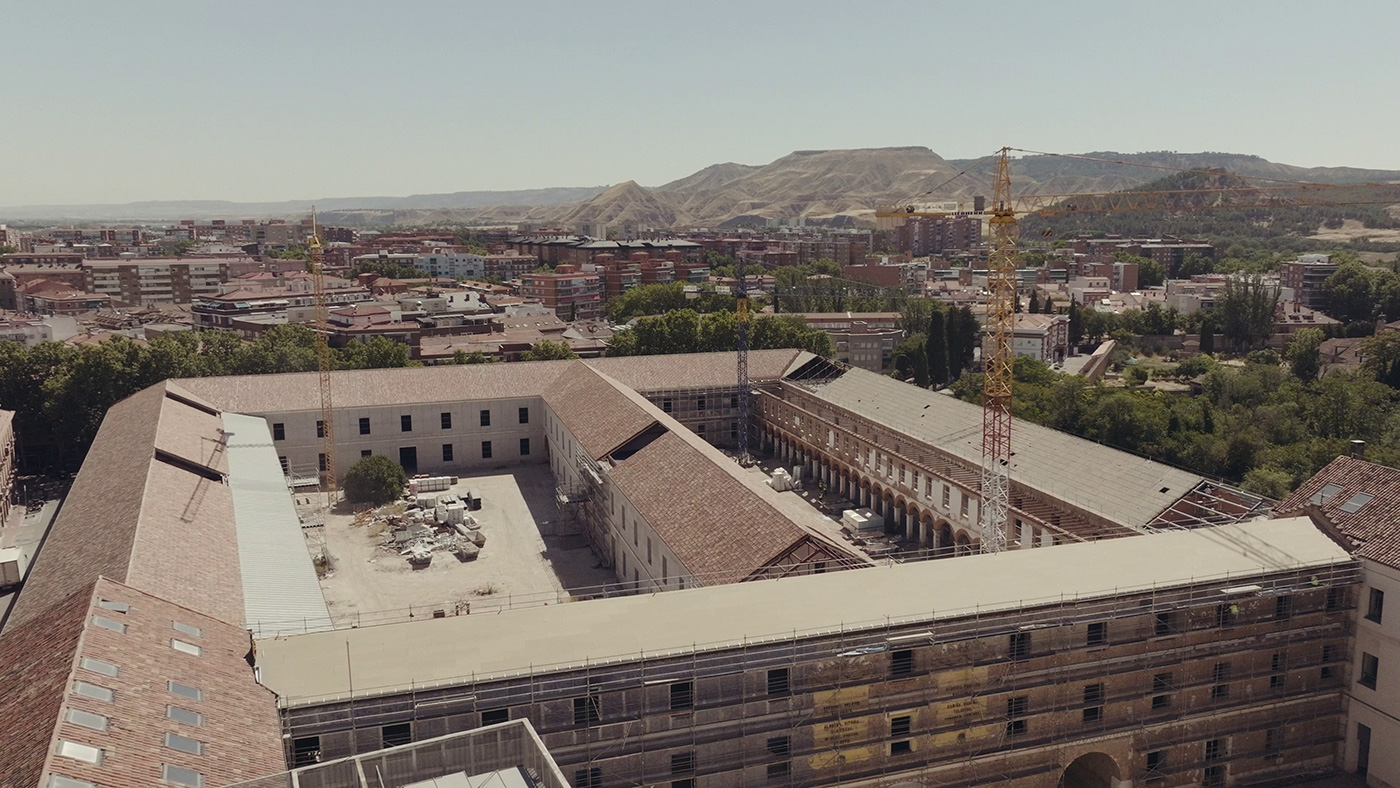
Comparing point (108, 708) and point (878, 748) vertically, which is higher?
point (108, 708)

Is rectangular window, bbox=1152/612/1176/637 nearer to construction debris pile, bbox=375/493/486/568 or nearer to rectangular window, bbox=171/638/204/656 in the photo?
rectangular window, bbox=171/638/204/656

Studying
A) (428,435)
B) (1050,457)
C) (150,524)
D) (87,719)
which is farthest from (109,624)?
(428,435)

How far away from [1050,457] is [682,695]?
23.9 meters

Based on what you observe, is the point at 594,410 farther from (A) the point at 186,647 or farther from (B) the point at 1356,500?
(B) the point at 1356,500

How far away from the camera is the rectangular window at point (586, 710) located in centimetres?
2039

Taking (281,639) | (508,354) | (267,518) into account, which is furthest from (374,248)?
(281,639)

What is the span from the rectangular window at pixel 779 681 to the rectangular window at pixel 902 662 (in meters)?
2.48

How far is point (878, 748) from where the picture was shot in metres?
22.7

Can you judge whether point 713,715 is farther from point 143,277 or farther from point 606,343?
point 143,277

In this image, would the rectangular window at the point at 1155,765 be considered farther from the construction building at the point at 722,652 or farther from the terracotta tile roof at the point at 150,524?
the terracotta tile roof at the point at 150,524

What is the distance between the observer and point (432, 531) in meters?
45.3

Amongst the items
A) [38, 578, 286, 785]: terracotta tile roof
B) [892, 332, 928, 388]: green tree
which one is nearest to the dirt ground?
[38, 578, 286, 785]: terracotta tile roof

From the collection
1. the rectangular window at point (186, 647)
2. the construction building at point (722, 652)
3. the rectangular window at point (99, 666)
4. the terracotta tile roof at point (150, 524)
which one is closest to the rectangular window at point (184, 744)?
the construction building at point (722, 652)

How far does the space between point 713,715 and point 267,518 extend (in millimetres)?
20250
